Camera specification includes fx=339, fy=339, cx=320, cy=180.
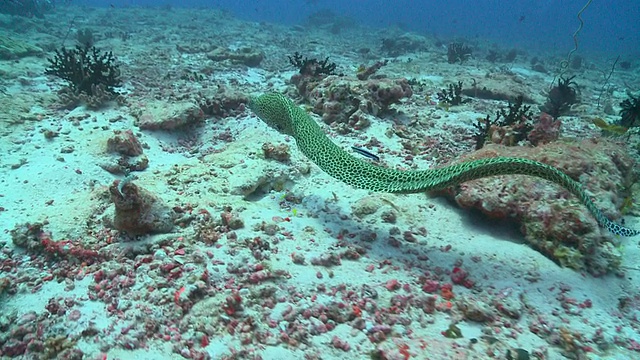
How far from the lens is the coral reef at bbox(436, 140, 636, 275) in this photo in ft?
13.6

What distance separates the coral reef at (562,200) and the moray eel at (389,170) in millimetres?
358

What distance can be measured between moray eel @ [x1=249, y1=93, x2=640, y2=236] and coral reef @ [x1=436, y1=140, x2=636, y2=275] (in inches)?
14.1

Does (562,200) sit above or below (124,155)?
above

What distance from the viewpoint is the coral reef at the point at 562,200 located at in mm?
4152

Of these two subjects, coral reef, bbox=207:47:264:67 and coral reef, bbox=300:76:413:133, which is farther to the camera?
coral reef, bbox=207:47:264:67

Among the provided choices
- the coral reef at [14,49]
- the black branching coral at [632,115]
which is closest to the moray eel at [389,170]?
the black branching coral at [632,115]

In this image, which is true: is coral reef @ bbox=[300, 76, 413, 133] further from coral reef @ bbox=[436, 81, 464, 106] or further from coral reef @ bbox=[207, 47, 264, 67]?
coral reef @ bbox=[207, 47, 264, 67]

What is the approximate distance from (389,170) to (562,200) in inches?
91.3

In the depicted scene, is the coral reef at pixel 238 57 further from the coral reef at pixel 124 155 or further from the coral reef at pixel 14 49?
the coral reef at pixel 124 155

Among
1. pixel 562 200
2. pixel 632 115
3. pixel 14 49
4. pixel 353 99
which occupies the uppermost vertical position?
pixel 632 115

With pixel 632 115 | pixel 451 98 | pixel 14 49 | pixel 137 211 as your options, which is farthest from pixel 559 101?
pixel 14 49

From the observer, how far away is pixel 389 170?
4.68 metres

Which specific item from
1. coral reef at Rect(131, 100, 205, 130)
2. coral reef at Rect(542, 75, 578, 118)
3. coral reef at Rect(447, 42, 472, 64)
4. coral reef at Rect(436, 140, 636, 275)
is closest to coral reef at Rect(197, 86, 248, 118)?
coral reef at Rect(131, 100, 205, 130)

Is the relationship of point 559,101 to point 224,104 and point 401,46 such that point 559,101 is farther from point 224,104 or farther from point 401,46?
point 401,46
